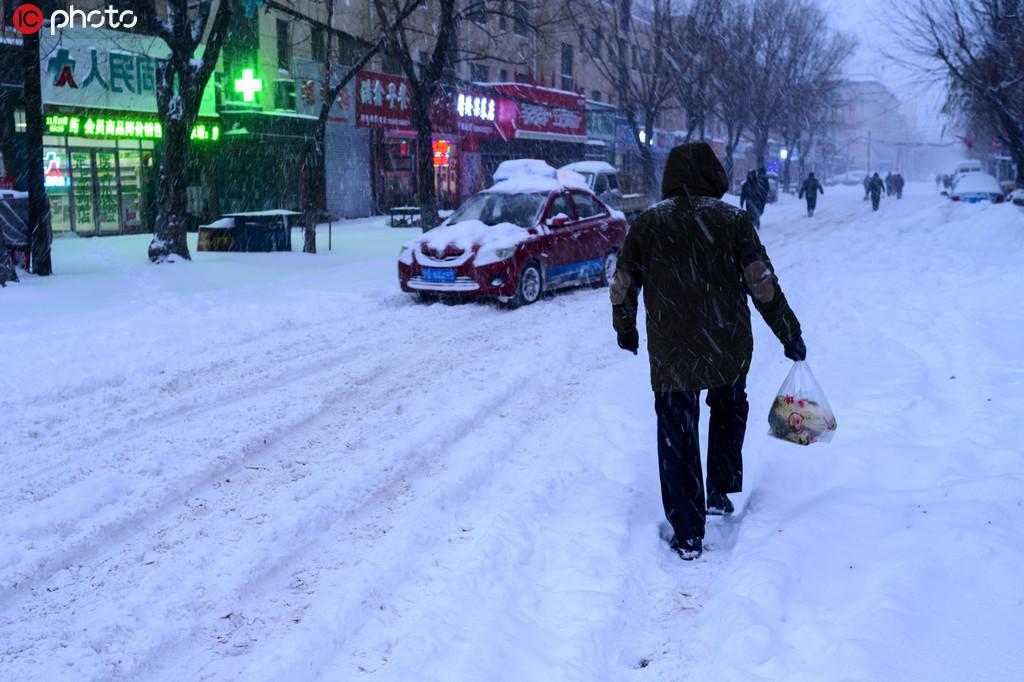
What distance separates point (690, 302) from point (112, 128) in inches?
979

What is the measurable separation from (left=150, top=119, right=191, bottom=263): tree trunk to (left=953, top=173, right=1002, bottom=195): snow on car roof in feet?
93.5

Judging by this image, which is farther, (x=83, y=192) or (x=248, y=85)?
(x=248, y=85)

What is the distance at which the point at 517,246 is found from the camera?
1252cm

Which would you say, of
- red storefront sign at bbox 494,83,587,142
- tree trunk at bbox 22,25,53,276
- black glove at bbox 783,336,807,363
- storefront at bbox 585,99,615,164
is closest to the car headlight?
tree trunk at bbox 22,25,53,276

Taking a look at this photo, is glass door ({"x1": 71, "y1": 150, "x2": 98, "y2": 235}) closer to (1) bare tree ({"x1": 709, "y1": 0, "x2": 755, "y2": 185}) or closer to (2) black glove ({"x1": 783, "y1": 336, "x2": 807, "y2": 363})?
(1) bare tree ({"x1": 709, "y1": 0, "x2": 755, "y2": 185})

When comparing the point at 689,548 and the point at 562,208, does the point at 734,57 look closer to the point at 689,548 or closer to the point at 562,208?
the point at 562,208

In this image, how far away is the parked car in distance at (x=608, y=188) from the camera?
25.0 meters

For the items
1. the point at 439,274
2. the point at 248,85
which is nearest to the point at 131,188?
the point at 248,85

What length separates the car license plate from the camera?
12367 millimetres

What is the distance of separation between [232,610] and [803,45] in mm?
47649

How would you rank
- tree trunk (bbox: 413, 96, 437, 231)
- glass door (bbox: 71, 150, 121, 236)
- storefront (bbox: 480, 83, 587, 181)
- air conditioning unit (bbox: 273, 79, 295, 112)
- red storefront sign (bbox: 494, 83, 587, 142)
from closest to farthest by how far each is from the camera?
1. tree trunk (bbox: 413, 96, 437, 231)
2. glass door (bbox: 71, 150, 121, 236)
3. air conditioning unit (bbox: 273, 79, 295, 112)
4. storefront (bbox: 480, 83, 587, 181)
5. red storefront sign (bbox: 494, 83, 587, 142)

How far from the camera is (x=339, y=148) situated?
33.8 metres

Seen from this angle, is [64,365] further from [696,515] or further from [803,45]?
[803,45]

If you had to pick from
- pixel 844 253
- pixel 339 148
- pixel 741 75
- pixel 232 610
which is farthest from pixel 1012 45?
pixel 232 610
